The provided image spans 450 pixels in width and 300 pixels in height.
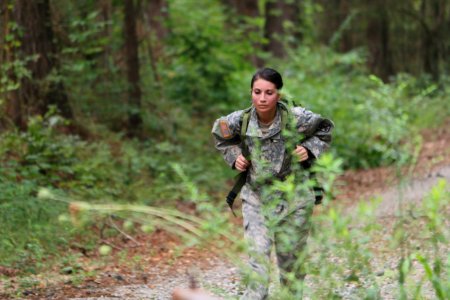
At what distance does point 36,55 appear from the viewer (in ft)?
39.2

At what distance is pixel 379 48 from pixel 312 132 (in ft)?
77.9

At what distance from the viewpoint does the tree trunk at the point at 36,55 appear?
1204 cm

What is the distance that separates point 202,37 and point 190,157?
363cm

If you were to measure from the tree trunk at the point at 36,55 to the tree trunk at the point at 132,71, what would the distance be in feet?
8.40

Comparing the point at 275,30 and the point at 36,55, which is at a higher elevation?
the point at 275,30

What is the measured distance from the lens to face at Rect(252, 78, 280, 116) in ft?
18.5

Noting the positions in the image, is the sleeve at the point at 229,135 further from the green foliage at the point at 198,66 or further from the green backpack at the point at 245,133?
the green foliage at the point at 198,66

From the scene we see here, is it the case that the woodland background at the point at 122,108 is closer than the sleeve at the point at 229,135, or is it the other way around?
the sleeve at the point at 229,135

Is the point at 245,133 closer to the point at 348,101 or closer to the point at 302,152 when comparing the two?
the point at 302,152

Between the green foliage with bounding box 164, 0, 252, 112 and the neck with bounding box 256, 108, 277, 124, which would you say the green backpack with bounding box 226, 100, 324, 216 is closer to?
the neck with bounding box 256, 108, 277, 124

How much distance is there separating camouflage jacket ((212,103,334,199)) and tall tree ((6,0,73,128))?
6.76 m

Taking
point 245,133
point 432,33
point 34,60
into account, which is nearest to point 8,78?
point 34,60

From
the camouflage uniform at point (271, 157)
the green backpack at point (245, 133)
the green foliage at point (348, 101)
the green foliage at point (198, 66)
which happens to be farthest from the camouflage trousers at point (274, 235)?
the green foliage at point (198, 66)

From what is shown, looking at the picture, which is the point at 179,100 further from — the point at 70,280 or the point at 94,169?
the point at 70,280
